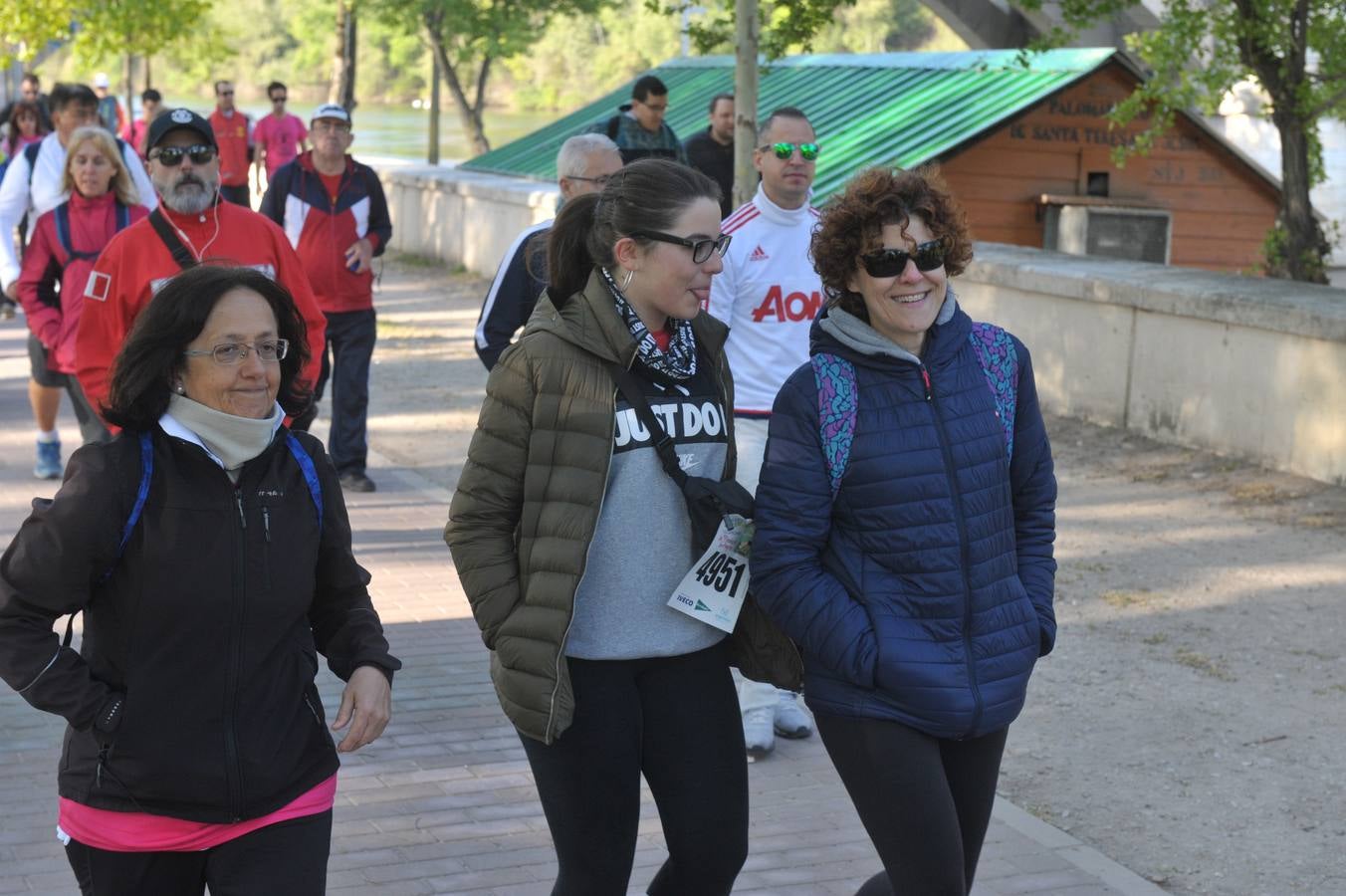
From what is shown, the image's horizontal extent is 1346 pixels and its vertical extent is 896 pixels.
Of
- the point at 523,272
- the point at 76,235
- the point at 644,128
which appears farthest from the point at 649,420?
the point at 644,128

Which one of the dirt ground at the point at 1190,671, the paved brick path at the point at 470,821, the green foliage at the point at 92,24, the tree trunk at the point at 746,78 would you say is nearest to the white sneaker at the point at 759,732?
the paved brick path at the point at 470,821

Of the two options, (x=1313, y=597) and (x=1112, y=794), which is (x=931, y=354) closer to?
(x=1112, y=794)

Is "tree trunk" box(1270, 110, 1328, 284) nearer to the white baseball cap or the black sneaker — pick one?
the white baseball cap

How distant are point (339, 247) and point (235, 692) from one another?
7015mm

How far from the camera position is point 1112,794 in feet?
18.9

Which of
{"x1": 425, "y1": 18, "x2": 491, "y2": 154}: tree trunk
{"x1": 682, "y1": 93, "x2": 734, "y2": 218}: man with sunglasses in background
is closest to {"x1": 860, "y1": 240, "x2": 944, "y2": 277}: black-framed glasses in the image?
{"x1": 682, "y1": 93, "x2": 734, "y2": 218}: man with sunglasses in background

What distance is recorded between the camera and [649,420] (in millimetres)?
3666

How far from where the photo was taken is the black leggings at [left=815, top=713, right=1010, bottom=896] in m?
3.48

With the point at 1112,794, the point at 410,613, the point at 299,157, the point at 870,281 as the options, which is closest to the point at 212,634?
the point at 870,281

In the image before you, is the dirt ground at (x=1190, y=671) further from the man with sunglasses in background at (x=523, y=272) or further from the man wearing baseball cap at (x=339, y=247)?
the man with sunglasses in background at (x=523, y=272)

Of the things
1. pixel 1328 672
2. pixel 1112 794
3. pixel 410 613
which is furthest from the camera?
pixel 410 613

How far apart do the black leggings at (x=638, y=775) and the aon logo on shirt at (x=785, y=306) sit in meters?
2.23

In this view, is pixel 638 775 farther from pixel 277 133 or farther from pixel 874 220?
pixel 277 133

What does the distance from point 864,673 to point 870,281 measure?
2.54 ft
